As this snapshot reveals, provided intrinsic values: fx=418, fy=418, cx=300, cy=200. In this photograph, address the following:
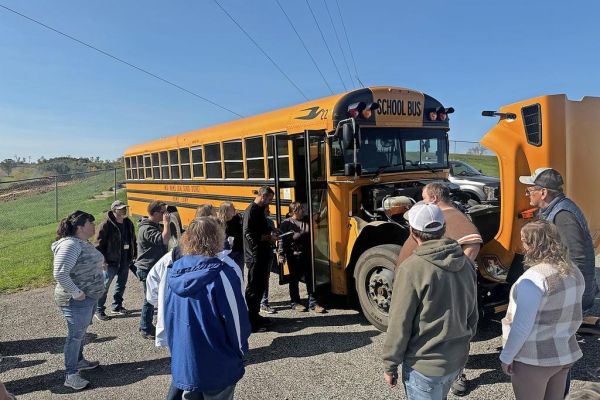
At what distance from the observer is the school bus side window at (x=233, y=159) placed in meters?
6.96

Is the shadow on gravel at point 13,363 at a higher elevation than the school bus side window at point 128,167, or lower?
lower

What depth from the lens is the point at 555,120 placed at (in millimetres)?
3406

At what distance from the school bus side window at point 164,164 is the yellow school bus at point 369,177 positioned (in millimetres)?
4064

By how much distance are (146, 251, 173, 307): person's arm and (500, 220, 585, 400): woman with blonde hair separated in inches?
88.7

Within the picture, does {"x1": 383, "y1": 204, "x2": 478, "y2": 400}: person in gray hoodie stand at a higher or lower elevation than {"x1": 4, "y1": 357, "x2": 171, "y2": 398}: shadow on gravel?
higher

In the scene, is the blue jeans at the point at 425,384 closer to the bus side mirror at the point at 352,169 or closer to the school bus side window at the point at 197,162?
the bus side mirror at the point at 352,169

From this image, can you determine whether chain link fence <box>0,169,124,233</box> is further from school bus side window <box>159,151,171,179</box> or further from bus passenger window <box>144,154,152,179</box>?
school bus side window <box>159,151,171,179</box>

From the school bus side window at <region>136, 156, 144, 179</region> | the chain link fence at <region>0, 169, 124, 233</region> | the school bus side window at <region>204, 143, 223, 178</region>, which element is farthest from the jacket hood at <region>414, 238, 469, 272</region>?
the chain link fence at <region>0, 169, 124, 233</region>

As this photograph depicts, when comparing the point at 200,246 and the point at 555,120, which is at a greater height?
the point at 555,120

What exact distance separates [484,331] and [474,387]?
1155mm

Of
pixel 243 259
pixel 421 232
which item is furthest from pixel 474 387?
pixel 243 259

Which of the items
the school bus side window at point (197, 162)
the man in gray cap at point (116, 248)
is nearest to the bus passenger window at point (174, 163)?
the school bus side window at point (197, 162)

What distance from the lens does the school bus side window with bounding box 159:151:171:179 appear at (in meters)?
9.93

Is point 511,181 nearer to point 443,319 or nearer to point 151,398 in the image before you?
point 443,319
